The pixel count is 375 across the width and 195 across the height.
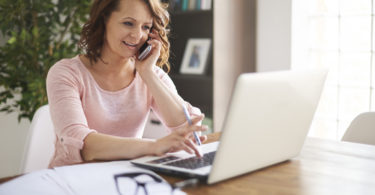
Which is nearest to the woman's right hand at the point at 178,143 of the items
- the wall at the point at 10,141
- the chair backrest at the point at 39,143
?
the chair backrest at the point at 39,143

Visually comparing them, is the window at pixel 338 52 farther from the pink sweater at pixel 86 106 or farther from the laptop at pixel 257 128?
the laptop at pixel 257 128

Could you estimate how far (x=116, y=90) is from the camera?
1.75 m

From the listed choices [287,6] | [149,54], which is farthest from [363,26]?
[149,54]

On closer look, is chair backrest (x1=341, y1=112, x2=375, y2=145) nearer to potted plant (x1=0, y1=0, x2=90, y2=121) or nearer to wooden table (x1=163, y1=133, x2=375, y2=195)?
wooden table (x1=163, y1=133, x2=375, y2=195)

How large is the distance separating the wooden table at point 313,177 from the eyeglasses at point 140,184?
0.05 metres

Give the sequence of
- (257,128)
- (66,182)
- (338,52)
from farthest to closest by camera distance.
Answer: (338,52) < (257,128) < (66,182)

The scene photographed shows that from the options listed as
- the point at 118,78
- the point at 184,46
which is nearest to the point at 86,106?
the point at 118,78

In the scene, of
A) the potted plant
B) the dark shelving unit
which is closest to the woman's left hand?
the potted plant

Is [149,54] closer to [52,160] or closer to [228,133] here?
[52,160]

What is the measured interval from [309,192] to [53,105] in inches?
34.5

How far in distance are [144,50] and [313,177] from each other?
0.87 m

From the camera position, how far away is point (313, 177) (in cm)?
109

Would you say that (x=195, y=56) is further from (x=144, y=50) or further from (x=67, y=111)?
(x=67, y=111)

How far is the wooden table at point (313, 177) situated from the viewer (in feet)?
3.24
